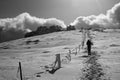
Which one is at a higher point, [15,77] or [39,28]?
[39,28]

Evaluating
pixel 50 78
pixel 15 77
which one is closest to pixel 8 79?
pixel 15 77

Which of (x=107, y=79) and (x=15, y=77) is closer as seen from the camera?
(x=107, y=79)

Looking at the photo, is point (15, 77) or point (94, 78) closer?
point (94, 78)

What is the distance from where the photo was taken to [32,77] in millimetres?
7715

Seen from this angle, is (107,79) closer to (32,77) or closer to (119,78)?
(119,78)

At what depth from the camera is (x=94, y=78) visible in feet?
21.9

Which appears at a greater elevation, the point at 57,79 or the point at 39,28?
the point at 39,28

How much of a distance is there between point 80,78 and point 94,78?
810mm

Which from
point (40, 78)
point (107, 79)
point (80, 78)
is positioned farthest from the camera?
point (40, 78)

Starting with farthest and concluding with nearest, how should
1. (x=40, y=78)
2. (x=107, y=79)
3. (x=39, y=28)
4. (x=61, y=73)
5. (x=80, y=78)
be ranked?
(x=39, y=28)
(x=61, y=73)
(x=40, y=78)
(x=80, y=78)
(x=107, y=79)

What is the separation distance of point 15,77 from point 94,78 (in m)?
5.10

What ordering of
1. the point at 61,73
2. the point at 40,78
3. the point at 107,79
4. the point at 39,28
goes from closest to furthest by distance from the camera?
the point at 107,79, the point at 40,78, the point at 61,73, the point at 39,28

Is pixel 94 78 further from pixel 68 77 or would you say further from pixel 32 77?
pixel 32 77

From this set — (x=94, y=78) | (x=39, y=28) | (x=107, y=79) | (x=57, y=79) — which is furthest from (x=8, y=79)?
(x=39, y=28)
